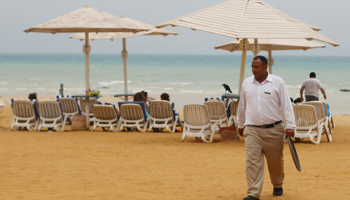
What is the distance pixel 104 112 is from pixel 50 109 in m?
1.21

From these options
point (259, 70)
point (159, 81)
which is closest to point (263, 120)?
point (259, 70)

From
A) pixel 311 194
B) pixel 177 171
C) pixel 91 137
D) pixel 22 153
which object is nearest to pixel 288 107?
pixel 311 194

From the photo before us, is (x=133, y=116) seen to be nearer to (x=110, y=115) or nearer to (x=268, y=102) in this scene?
(x=110, y=115)

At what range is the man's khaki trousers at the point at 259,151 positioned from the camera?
4.56 metres

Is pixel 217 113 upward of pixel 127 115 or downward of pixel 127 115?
upward

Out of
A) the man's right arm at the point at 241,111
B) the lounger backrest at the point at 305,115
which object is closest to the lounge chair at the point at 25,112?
the lounger backrest at the point at 305,115

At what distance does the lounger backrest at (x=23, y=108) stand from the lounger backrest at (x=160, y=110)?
274 cm

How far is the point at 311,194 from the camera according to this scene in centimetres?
505

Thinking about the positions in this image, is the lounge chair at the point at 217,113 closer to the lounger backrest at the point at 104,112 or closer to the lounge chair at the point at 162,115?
the lounge chair at the point at 162,115

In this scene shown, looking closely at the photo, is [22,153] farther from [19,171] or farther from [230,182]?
[230,182]

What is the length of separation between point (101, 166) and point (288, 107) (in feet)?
10.5

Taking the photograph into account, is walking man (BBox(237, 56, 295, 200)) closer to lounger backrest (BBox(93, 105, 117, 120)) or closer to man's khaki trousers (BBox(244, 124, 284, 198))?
man's khaki trousers (BBox(244, 124, 284, 198))

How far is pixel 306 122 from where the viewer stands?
9344 mm

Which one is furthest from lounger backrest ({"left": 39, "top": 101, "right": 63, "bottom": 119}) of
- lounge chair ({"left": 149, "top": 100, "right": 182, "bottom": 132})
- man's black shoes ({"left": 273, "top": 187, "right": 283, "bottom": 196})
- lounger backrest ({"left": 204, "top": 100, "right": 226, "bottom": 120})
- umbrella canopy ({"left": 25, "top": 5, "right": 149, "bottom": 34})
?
man's black shoes ({"left": 273, "top": 187, "right": 283, "bottom": 196})
